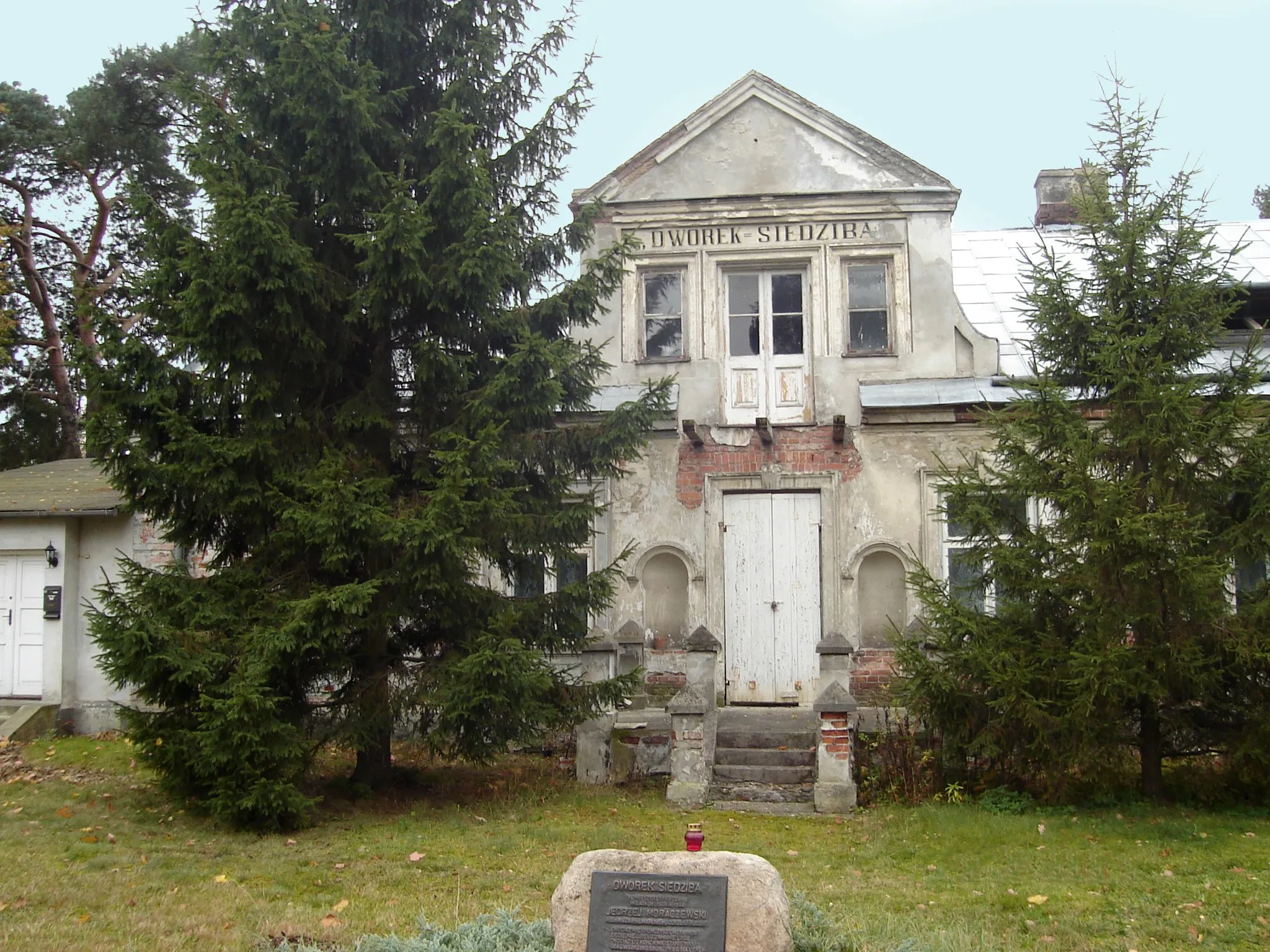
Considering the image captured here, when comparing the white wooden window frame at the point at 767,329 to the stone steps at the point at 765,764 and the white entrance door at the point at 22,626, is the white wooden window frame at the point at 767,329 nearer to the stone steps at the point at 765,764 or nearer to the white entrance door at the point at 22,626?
the stone steps at the point at 765,764

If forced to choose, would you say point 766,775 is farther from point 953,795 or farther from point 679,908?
point 679,908

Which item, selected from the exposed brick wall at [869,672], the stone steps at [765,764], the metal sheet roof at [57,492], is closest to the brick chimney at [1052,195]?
the exposed brick wall at [869,672]

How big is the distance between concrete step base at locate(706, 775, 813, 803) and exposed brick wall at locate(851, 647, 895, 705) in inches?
93.9

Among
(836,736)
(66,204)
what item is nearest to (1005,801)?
(836,736)

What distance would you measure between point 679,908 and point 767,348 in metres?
9.49

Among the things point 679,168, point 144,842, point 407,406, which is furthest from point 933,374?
point 144,842

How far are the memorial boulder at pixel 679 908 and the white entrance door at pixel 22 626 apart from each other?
11.5m

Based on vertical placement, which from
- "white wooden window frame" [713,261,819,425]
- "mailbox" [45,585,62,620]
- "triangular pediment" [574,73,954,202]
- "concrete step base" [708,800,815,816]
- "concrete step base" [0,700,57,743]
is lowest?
"concrete step base" [708,800,815,816]

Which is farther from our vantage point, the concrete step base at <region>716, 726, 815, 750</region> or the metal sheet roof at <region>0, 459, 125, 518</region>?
the metal sheet roof at <region>0, 459, 125, 518</region>

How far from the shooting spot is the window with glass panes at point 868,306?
14.2m

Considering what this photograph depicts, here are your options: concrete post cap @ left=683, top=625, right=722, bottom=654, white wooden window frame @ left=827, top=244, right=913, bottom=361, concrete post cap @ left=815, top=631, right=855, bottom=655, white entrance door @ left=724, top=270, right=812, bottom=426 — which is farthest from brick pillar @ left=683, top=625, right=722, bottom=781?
white wooden window frame @ left=827, top=244, right=913, bottom=361

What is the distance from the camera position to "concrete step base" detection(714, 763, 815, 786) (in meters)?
11.4

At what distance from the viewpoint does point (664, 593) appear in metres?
14.1

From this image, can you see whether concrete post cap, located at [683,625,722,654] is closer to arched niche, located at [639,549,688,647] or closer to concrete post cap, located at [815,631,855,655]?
concrete post cap, located at [815,631,855,655]
